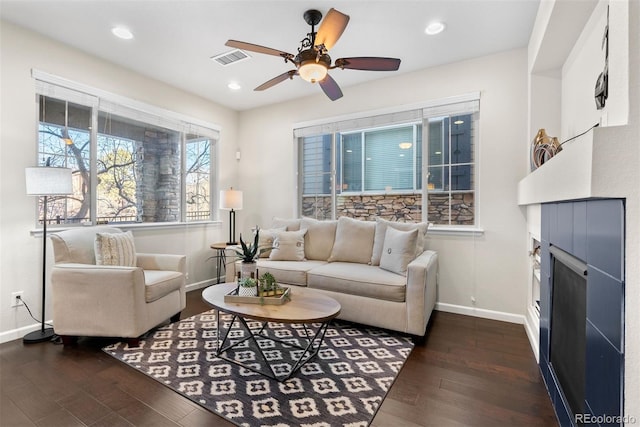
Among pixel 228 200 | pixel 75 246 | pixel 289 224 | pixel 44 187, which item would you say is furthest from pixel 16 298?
pixel 289 224

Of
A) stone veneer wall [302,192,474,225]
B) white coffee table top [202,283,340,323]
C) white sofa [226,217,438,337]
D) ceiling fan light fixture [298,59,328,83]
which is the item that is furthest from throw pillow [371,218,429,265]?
ceiling fan light fixture [298,59,328,83]

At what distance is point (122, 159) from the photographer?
3576 mm

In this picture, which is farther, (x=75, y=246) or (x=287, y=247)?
(x=287, y=247)

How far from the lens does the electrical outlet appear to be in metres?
2.66

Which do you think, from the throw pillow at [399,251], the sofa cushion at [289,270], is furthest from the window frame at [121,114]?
the throw pillow at [399,251]

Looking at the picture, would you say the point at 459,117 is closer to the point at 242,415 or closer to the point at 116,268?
the point at 242,415

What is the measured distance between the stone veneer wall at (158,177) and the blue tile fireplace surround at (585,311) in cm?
408

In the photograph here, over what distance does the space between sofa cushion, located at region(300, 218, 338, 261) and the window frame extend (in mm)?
1741

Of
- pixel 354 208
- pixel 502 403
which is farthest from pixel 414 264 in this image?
pixel 354 208

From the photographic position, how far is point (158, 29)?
Result: 2.76 metres

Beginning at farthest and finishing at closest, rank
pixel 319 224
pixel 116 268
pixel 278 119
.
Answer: pixel 278 119 < pixel 319 224 < pixel 116 268

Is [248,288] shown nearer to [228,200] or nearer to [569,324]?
[569,324]

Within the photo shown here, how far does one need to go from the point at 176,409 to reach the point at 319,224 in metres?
2.44

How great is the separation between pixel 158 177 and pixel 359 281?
2.95 metres
